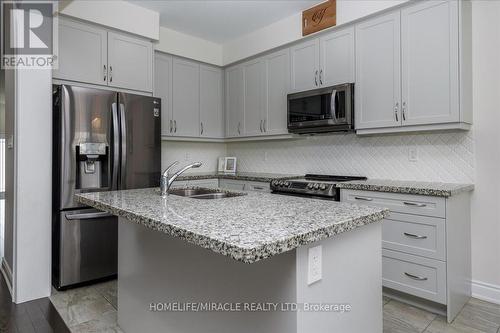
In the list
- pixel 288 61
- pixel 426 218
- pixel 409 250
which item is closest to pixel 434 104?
pixel 426 218

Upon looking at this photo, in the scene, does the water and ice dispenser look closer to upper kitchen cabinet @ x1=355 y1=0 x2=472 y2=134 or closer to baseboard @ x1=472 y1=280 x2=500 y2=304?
upper kitchen cabinet @ x1=355 y1=0 x2=472 y2=134

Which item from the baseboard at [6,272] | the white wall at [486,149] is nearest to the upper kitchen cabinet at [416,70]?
the white wall at [486,149]

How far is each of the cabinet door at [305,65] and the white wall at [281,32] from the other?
143mm

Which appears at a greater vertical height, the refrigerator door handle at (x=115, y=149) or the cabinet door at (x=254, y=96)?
the cabinet door at (x=254, y=96)

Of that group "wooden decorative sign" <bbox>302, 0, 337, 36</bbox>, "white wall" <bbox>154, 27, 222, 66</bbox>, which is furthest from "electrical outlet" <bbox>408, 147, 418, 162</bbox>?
"white wall" <bbox>154, 27, 222, 66</bbox>

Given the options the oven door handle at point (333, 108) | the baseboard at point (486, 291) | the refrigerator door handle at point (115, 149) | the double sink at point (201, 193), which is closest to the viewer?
the double sink at point (201, 193)

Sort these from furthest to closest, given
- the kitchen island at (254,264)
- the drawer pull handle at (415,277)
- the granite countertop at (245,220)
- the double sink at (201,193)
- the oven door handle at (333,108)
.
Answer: the oven door handle at (333,108), the drawer pull handle at (415,277), the double sink at (201,193), the kitchen island at (254,264), the granite countertop at (245,220)

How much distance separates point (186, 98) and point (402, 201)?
2831 millimetres

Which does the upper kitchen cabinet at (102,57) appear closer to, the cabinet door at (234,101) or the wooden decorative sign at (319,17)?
the cabinet door at (234,101)

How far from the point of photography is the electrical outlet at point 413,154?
9.44 ft

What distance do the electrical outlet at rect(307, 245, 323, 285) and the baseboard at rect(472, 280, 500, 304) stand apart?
2161 millimetres

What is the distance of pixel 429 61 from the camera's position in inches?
99.5

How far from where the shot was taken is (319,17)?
3219mm

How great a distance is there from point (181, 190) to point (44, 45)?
1623 millimetres
